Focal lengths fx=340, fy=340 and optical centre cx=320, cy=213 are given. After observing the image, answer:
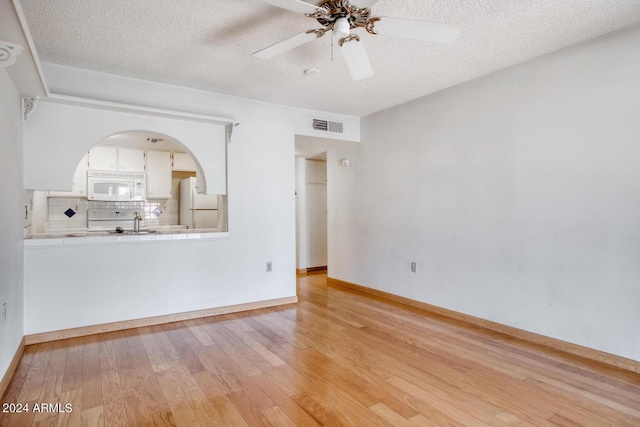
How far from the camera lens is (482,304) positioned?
11.1 feet

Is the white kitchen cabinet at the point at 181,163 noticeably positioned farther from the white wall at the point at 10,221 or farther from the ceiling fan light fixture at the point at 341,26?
the ceiling fan light fixture at the point at 341,26

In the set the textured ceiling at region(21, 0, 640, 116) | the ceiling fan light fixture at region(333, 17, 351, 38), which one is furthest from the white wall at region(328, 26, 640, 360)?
the ceiling fan light fixture at region(333, 17, 351, 38)

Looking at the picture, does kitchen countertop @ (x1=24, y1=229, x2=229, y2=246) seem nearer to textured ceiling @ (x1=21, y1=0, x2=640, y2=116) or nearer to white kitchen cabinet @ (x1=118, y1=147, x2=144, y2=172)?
textured ceiling @ (x1=21, y1=0, x2=640, y2=116)

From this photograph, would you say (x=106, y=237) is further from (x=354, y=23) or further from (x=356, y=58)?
(x=354, y=23)

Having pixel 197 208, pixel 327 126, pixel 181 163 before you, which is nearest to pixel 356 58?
pixel 327 126

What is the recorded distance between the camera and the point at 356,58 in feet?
7.57

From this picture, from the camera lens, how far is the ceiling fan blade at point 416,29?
191 cm

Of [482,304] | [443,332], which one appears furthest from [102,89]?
[482,304]

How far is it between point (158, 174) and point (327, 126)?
317 centimetres

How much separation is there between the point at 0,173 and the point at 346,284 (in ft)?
13.3

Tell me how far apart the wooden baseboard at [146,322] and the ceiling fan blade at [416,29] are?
312cm

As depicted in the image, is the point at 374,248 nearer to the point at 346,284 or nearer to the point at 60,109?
the point at 346,284

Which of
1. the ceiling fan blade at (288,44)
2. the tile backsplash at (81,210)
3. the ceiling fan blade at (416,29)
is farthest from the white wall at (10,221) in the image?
the tile backsplash at (81,210)

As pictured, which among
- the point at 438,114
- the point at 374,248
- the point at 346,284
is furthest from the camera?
the point at 346,284
